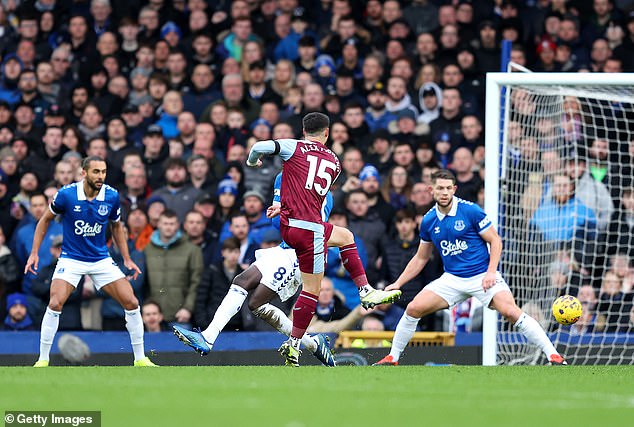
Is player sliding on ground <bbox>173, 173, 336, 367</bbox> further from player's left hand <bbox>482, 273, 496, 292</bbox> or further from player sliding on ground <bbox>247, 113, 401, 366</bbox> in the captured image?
player's left hand <bbox>482, 273, 496, 292</bbox>

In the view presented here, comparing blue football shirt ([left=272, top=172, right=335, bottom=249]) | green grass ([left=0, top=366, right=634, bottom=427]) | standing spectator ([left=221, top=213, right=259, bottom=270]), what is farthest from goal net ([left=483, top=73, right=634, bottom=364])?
green grass ([left=0, top=366, right=634, bottom=427])

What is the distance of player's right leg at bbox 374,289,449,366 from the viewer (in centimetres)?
1174

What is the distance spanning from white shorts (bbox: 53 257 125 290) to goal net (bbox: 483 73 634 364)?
4166mm

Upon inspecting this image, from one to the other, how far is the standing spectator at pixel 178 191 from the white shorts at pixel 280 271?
4065 millimetres

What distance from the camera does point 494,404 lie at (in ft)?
24.2

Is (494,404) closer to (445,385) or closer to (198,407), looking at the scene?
(445,385)

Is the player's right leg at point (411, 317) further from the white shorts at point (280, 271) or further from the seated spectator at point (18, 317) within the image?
the seated spectator at point (18, 317)

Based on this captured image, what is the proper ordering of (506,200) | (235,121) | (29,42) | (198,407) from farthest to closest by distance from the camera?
(29,42) → (235,121) → (506,200) → (198,407)

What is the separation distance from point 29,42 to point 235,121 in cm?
405

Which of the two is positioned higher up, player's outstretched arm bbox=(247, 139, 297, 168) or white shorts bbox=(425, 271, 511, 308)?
player's outstretched arm bbox=(247, 139, 297, 168)

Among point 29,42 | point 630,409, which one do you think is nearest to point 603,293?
point 630,409

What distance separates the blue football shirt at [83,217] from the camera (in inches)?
464

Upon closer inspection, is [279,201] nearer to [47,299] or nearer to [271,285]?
[271,285]

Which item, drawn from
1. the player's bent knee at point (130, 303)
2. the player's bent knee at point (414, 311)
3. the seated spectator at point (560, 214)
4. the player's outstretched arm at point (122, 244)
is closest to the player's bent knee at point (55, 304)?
the player's bent knee at point (130, 303)
